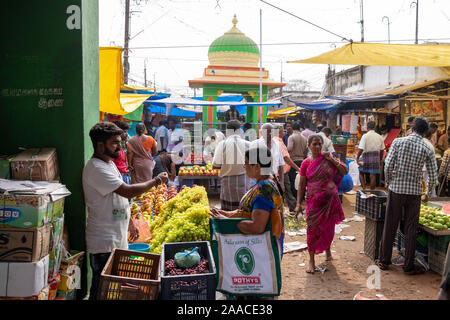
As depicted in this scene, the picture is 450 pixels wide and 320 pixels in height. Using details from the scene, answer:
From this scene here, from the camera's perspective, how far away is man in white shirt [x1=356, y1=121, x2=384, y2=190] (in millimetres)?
9493

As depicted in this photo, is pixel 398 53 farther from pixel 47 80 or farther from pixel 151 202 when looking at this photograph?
pixel 47 80

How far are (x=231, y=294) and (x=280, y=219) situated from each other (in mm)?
754

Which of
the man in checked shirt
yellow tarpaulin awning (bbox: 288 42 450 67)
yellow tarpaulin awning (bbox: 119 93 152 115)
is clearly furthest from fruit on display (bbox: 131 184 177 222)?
yellow tarpaulin awning (bbox: 288 42 450 67)

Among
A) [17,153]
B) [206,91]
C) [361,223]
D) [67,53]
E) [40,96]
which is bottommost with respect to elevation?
[361,223]

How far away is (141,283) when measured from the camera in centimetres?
251

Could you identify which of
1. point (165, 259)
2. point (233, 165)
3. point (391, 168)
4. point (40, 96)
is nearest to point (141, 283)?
point (165, 259)

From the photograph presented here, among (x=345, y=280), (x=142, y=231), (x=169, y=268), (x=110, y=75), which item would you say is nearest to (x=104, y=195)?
(x=169, y=268)

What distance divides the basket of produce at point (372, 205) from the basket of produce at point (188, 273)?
3.05m

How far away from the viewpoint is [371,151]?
9.62m

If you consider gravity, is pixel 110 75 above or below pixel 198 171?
above

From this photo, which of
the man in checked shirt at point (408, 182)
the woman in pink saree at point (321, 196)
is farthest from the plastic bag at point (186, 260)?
the man in checked shirt at point (408, 182)

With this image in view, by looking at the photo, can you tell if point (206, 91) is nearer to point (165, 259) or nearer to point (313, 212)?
point (313, 212)

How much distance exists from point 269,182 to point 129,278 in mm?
1315

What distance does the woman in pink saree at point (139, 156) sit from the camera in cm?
739
